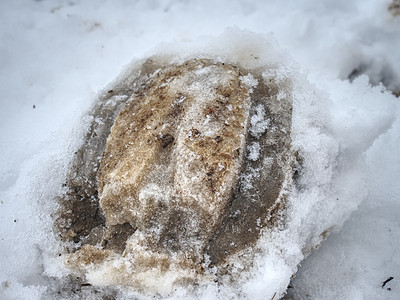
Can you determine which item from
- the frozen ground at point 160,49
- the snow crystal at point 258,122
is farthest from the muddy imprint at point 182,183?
the frozen ground at point 160,49

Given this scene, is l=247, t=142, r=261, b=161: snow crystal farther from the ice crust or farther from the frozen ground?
the frozen ground

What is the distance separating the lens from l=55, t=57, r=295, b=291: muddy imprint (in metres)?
2.11

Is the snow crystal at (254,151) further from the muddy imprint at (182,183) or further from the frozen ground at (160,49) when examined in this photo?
the frozen ground at (160,49)

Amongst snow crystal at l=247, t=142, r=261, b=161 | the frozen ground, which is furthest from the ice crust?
the frozen ground

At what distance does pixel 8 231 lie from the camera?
2.39 meters

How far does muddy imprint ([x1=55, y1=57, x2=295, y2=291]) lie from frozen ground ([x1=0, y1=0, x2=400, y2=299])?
227mm

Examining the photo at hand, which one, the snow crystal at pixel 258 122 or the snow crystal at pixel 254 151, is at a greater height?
the snow crystal at pixel 258 122

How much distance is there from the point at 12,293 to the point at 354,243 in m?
2.26

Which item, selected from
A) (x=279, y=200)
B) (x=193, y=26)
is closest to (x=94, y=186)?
(x=279, y=200)

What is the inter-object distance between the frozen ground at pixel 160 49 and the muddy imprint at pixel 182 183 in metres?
0.23

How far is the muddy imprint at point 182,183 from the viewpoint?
2105mm

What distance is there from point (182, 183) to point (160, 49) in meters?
1.40

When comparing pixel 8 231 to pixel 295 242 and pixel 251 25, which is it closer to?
pixel 295 242

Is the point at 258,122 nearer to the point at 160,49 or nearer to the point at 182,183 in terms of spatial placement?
the point at 182,183
